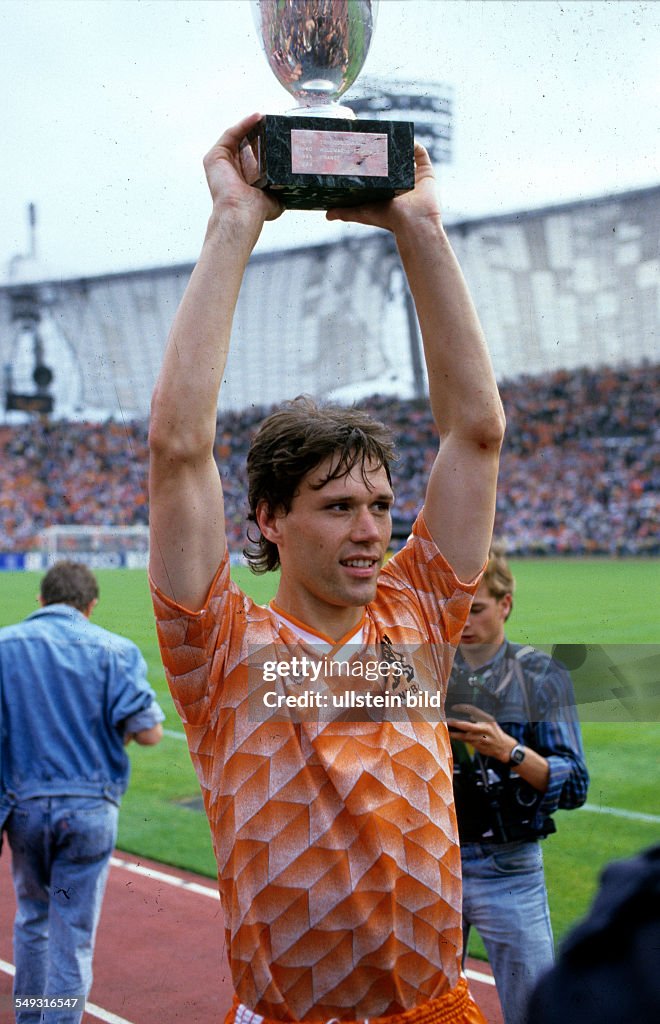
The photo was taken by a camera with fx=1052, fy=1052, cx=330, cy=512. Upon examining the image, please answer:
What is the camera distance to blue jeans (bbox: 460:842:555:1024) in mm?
2547

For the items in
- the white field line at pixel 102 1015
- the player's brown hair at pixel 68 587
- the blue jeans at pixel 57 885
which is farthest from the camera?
the white field line at pixel 102 1015

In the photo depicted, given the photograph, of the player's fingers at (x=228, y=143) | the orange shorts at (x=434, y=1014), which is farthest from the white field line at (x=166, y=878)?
the player's fingers at (x=228, y=143)

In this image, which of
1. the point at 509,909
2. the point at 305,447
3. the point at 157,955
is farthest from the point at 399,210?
the point at 157,955

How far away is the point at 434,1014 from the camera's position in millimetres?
1449

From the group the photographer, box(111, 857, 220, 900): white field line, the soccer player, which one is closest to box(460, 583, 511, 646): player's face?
the photographer

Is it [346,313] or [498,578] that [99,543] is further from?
[346,313]

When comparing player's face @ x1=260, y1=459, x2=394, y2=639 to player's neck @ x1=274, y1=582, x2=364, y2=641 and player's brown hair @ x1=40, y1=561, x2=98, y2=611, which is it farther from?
player's brown hair @ x1=40, y1=561, x2=98, y2=611

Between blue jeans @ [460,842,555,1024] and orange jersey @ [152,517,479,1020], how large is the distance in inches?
45.2

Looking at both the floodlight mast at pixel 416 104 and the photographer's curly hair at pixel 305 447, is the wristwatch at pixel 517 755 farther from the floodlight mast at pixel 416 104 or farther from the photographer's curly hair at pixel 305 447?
the floodlight mast at pixel 416 104

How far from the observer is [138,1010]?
12.1ft

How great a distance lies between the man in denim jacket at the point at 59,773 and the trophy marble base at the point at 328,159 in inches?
83.6

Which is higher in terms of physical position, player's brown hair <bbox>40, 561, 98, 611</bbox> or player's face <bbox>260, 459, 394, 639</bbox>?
player's face <bbox>260, 459, 394, 639</bbox>

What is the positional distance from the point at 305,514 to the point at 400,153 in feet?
1.75

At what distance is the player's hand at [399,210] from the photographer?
156 centimetres
